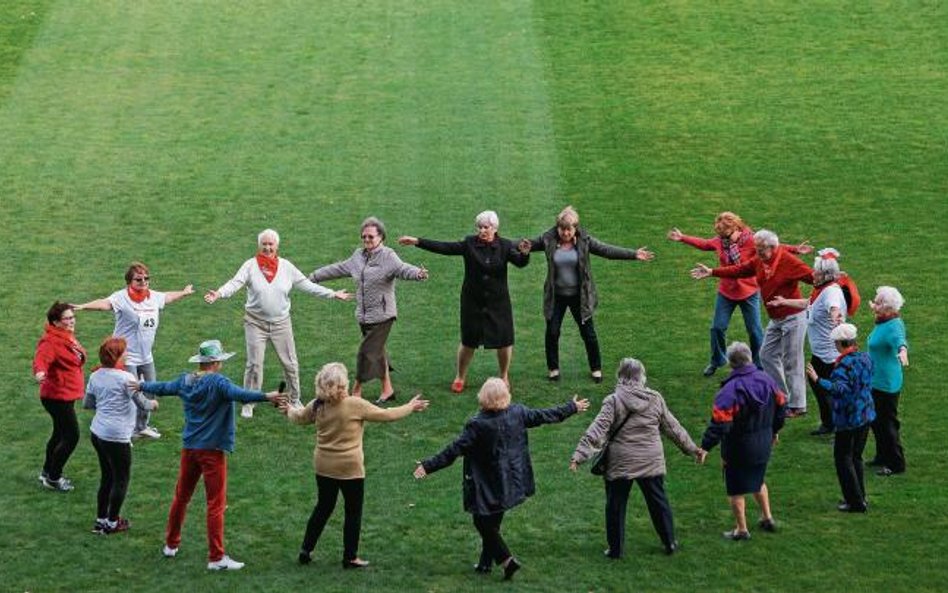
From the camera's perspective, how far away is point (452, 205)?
2297cm

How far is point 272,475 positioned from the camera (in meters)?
15.0

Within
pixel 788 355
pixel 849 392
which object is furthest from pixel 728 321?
pixel 849 392

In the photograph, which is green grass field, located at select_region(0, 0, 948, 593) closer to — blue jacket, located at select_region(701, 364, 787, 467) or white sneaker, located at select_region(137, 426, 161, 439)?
white sneaker, located at select_region(137, 426, 161, 439)

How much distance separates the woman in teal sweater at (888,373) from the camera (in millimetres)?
14617

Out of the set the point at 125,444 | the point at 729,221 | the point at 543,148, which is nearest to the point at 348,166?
the point at 543,148

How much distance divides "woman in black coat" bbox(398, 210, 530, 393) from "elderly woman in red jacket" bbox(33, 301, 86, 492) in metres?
3.73

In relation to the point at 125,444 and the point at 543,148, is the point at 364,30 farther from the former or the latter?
the point at 125,444

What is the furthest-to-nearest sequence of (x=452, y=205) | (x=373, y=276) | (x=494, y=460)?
(x=452, y=205) → (x=373, y=276) → (x=494, y=460)

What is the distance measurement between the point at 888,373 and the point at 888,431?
1.78ft

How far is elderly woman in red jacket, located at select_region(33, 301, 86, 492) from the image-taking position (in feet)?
46.9

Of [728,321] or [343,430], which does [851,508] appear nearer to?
[728,321]

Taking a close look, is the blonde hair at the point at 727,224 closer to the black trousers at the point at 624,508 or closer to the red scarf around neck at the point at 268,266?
the red scarf around neck at the point at 268,266

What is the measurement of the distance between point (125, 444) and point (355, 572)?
2204 mm

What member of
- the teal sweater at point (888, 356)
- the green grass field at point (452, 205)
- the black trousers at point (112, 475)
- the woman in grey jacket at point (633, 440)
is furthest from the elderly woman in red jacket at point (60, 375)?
the teal sweater at point (888, 356)
